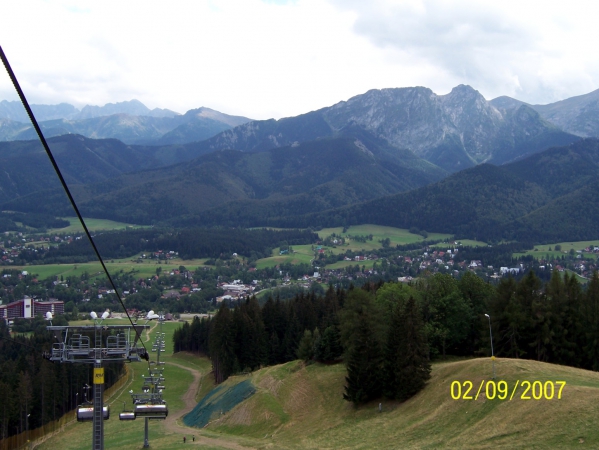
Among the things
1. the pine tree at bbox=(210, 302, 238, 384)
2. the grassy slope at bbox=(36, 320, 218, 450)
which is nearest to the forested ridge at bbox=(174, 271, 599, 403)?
the pine tree at bbox=(210, 302, 238, 384)

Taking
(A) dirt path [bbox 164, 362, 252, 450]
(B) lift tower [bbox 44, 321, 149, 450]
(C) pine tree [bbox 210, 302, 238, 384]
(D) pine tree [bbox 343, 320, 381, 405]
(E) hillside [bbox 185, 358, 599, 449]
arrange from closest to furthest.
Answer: (B) lift tower [bbox 44, 321, 149, 450]
(E) hillside [bbox 185, 358, 599, 449]
(A) dirt path [bbox 164, 362, 252, 450]
(D) pine tree [bbox 343, 320, 381, 405]
(C) pine tree [bbox 210, 302, 238, 384]

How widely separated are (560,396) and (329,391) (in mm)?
23659

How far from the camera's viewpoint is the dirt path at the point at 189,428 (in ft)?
Result: 145

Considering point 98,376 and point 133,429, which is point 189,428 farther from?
point 98,376

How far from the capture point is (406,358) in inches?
1864

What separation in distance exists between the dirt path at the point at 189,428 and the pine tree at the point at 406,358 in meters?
12.4

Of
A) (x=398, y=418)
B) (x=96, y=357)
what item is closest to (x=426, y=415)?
(x=398, y=418)

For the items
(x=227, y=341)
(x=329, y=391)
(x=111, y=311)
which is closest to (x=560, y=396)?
(x=329, y=391)

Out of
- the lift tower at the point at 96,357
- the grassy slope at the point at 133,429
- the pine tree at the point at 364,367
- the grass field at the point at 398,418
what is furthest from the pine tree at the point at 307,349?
the lift tower at the point at 96,357

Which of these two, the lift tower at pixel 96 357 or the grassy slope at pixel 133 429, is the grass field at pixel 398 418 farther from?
the lift tower at pixel 96 357

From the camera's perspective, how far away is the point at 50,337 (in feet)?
265

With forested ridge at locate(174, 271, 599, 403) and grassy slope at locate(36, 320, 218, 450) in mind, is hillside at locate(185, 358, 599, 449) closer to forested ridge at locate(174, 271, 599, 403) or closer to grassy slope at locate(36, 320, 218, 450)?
forested ridge at locate(174, 271, 599, 403)

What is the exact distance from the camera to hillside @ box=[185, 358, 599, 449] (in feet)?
109
